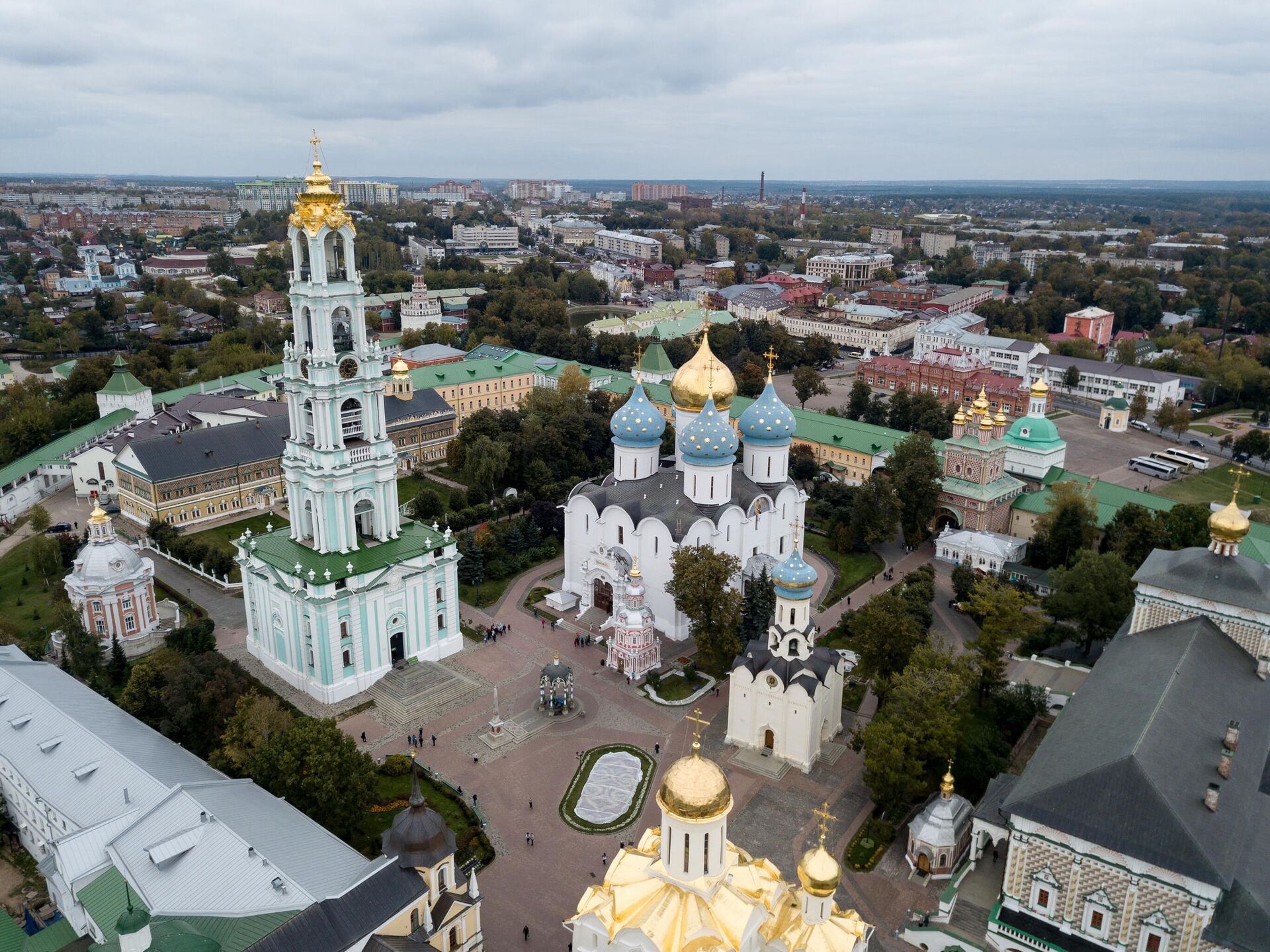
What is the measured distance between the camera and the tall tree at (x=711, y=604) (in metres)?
30.6

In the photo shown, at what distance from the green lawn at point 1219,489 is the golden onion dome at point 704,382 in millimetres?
29349

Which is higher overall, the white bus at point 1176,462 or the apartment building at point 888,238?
the apartment building at point 888,238

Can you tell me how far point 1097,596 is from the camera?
3122 cm

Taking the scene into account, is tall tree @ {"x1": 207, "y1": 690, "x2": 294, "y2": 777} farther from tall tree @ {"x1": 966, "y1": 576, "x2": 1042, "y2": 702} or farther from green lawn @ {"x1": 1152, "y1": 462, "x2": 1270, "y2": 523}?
green lawn @ {"x1": 1152, "y1": 462, "x2": 1270, "y2": 523}

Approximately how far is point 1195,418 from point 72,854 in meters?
75.8

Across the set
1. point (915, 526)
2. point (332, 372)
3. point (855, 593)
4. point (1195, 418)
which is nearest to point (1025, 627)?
point (855, 593)

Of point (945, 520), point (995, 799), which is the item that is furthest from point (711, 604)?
point (945, 520)

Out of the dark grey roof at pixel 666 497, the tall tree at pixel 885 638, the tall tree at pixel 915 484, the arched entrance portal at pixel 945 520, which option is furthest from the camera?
the arched entrance portal at pixel 945 520

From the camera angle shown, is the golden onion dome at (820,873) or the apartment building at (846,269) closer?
the golden onion dome at (820,873)

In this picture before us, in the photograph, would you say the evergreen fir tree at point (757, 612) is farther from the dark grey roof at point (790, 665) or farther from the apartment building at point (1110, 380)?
the apartment building at point (1110, 380)

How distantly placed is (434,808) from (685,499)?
15737mm

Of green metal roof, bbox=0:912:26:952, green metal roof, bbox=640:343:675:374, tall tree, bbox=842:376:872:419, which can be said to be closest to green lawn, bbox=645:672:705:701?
green metal roof, bbox=0:912:26:952

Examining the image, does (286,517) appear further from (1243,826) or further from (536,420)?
(1243,826)

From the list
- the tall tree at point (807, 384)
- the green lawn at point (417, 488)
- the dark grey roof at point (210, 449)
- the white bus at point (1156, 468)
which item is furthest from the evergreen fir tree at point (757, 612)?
the white bus at point (1156, 468)
